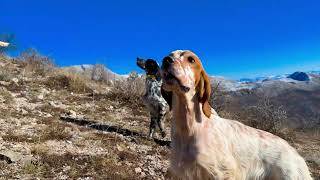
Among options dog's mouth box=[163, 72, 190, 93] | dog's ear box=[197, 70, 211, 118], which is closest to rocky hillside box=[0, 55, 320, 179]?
dog's ear box=[197, 70, 211, 118]

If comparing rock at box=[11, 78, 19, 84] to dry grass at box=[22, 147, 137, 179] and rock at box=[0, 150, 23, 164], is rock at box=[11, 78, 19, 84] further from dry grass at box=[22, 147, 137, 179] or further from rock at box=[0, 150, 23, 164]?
rock at box=[0, 150, 23, 164]

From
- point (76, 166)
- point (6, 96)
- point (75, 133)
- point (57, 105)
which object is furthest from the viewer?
point (57, 105)

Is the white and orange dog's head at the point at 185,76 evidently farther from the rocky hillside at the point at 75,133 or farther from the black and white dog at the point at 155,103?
the black and white dog at the point at 155,103

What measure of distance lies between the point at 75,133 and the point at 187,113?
5.71m

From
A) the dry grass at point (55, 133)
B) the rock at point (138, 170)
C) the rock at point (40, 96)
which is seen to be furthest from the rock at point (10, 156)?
the rock at point (40, 96)

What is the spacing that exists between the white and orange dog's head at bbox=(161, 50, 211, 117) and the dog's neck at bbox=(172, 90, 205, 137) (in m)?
0.06

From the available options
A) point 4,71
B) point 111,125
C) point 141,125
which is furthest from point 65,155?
point 4,71

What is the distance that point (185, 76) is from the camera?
15.8ft

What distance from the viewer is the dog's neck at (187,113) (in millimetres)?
5012

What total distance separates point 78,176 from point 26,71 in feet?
35.4

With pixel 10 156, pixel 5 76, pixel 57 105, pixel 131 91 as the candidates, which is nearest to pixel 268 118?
pixel 131 91

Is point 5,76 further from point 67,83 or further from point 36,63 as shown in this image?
point 36,63

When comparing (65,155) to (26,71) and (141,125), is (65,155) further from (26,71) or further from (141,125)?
(26,71)

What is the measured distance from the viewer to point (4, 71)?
53.8 ft
